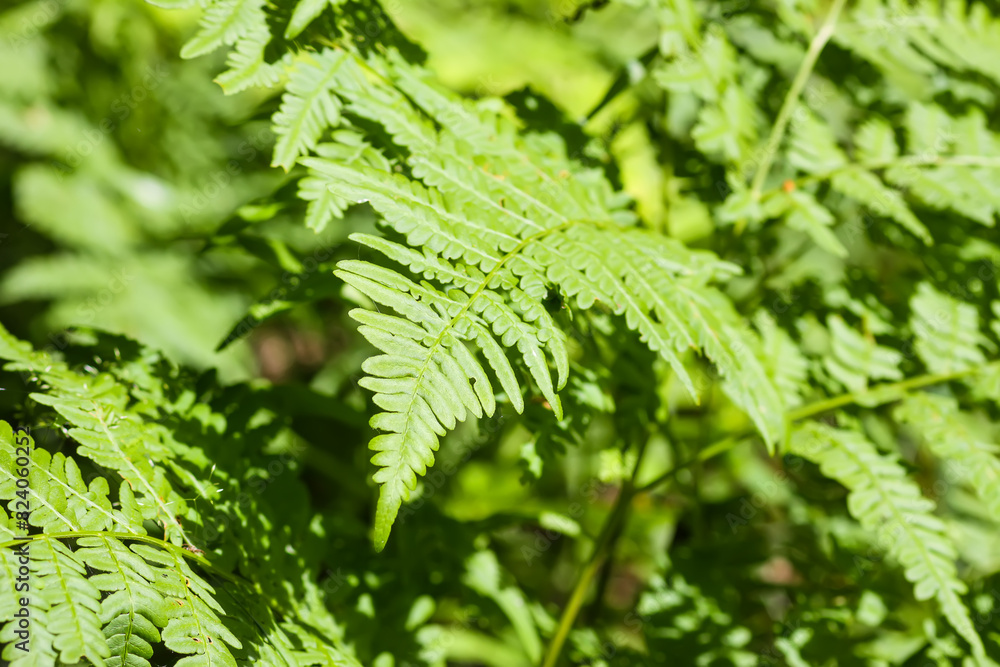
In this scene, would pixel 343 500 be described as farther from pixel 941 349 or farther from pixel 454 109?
pixel 941 349

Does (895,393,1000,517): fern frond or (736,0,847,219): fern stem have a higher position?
(736,0,847,219): fern stem

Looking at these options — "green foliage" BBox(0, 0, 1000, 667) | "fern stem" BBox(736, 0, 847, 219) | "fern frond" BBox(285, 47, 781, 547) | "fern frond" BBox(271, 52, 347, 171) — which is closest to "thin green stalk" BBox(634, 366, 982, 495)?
Result: "green foliage" BBox(0, 0, 1000, 667)

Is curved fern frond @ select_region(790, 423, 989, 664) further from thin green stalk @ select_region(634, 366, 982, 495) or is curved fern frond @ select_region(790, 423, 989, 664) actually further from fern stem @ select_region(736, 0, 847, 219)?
fern stem @ select_region(736, 0, 847, 219)

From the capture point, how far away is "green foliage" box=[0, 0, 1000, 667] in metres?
1.05

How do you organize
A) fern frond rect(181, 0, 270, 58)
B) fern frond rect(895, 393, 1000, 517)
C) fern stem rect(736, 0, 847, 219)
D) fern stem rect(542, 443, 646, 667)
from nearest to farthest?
fern frond rect(181, 0, 270, 58)
fern frond rect(895, 393, 1000, 517)
fern stem rect(542, 443, 646, 667)
fern stem rect(736, 0, 847, 219)

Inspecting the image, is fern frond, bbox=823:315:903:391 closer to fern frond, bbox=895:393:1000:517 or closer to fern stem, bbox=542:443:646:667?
fern frond, bbox=895:393:1000:517

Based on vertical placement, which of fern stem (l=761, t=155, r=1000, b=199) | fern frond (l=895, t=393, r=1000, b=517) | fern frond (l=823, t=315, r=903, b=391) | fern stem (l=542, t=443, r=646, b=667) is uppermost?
fern stem (l=761, t=155, r=1000, b=199)

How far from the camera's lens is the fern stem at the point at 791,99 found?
1.74m

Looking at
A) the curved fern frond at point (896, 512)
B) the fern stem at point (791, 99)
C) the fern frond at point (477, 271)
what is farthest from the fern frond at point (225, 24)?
the curved fern frond at point (896, 512)

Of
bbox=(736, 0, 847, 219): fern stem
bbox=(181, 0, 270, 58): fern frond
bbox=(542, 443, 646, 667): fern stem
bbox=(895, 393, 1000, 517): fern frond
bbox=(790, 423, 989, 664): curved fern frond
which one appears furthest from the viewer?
bbox=(736, 0, 847, 219): fern stem

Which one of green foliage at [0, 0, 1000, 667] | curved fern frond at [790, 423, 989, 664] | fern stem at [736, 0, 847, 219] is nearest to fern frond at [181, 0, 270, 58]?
green foliage at [0, 0, 1000, 667]

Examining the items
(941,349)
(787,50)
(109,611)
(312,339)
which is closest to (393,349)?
(109,611)

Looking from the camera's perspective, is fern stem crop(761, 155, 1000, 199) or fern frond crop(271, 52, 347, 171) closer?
fern frond crop(271, 52, 347, 171)

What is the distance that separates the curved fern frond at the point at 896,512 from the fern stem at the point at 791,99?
52 centimetres
